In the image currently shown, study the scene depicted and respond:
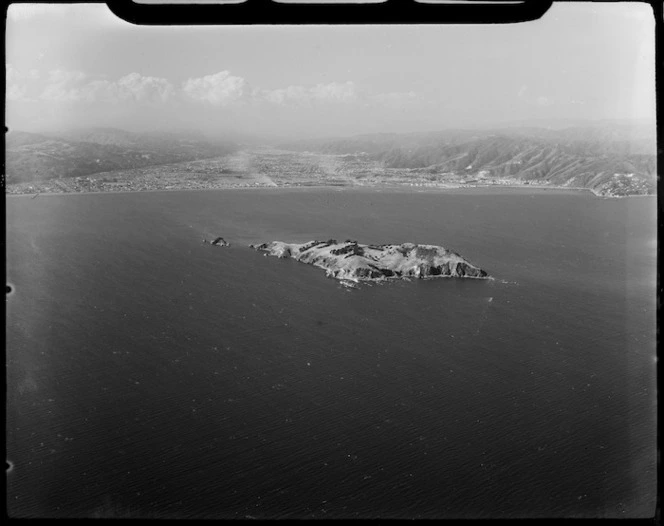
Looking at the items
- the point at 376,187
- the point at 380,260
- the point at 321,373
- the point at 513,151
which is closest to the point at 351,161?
the point at 376,187

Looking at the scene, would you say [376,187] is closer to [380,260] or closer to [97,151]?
[380,260]

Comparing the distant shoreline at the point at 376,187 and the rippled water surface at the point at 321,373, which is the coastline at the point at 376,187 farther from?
the rippled water surface at the point at 321,373

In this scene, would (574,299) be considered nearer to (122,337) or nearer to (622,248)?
(622,248)

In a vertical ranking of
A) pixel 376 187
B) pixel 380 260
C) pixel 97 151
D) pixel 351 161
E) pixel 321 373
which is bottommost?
pixel 321 373

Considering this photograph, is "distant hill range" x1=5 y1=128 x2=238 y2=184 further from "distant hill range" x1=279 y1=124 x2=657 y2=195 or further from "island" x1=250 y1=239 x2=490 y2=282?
"island" x1=250 y1=239 x2=490 y2=282

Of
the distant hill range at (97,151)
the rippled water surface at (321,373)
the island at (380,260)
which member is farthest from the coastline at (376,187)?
the island at (380,260)

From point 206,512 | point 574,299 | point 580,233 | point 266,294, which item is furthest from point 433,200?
point 206,512

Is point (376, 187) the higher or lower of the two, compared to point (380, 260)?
higher

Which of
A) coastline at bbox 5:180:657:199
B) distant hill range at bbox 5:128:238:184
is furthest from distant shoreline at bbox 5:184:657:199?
distant hill range at bbox 5:128:238:184
